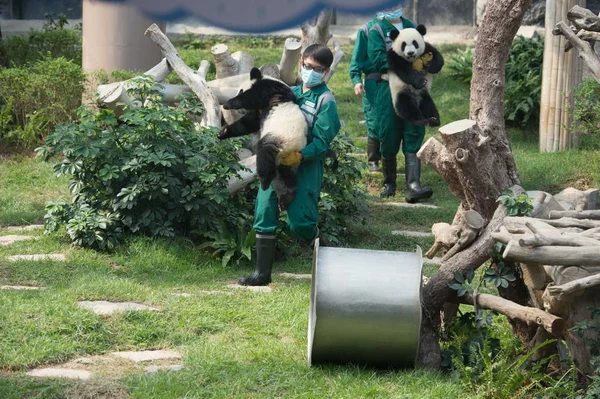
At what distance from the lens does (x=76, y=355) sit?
15.9 feet

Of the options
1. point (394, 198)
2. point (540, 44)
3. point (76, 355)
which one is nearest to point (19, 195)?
point (394, 198)

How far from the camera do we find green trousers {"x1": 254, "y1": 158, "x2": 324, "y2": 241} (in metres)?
6.18

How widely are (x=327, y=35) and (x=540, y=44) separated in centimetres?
293

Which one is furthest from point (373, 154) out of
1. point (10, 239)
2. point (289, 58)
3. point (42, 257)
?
point (42, 257)

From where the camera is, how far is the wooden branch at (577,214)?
15.6 feet

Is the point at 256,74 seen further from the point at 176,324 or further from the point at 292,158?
the point at 176,324

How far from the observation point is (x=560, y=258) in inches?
159

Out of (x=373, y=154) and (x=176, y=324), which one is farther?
(x=373, y=154)

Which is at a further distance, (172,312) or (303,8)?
(303,8)

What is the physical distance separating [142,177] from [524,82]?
235 inches

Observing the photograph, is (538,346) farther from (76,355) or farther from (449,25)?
(449,25)

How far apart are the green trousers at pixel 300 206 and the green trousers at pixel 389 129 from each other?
2.86 meters

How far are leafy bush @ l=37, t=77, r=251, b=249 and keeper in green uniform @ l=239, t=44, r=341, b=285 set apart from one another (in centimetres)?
69

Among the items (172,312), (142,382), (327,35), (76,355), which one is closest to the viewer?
(142,382)
